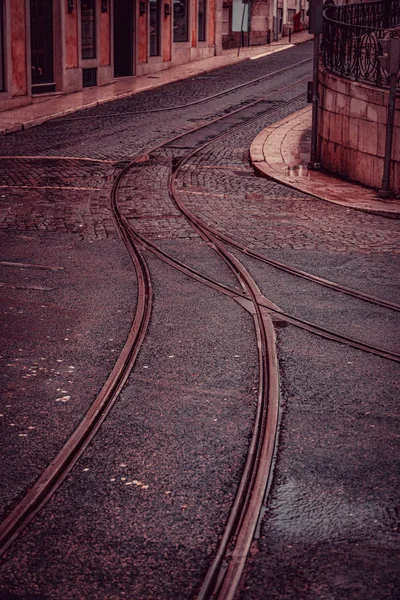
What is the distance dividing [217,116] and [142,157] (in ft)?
21.7

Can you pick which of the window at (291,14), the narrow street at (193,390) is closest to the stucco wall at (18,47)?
the narrow street at (193,390)

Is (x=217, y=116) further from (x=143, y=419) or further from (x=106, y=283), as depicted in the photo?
(x=143, y=419)

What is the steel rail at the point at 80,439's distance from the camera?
5.04m

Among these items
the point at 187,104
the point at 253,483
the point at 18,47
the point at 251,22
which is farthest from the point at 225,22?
the point at 253,483

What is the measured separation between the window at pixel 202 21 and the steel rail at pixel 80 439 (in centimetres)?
3389

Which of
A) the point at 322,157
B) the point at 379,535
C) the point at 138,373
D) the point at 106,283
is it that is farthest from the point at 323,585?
the point at 322,157

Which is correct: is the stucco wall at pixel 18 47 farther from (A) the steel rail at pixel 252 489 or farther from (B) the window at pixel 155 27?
(A) the steel rail at pixel 252 489

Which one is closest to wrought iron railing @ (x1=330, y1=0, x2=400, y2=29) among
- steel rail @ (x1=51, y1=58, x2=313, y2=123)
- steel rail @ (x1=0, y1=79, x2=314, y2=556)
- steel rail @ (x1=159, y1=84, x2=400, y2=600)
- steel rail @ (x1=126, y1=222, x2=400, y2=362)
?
steel rail @ (x1=51, y1=58, x2=313, y2=123)

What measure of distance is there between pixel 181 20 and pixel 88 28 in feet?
29.3

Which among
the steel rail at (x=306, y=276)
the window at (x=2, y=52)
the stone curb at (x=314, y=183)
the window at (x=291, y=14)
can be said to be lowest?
the stone curb at (x=314, y=183)

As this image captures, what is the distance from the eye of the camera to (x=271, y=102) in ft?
90.8

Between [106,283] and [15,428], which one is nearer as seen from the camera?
[15,428]

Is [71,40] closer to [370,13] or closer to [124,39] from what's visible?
[124,39]

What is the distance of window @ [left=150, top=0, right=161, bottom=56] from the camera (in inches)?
1437
